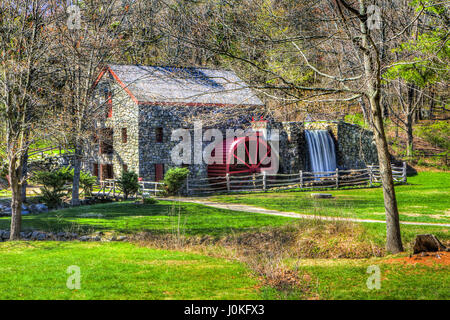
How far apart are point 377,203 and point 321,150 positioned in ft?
34.4

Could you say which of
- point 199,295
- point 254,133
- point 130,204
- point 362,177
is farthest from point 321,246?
point 362,177

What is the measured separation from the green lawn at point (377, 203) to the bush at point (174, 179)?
209 centimetres

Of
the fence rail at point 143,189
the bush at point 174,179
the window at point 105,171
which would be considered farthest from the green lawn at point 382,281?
the window at point 105,171

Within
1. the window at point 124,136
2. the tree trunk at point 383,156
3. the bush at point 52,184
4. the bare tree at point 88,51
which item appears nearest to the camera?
the tree trunk at point 383,156

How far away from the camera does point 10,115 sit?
397 inches

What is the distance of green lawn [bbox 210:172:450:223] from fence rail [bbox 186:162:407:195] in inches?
53.5

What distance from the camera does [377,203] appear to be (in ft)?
53.5

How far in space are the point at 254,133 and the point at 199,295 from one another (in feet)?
62.3

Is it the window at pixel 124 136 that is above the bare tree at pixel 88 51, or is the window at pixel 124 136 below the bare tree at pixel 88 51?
below

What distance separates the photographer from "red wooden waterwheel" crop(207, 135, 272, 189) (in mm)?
24016

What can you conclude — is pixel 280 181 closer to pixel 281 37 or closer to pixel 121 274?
pixel 281 37

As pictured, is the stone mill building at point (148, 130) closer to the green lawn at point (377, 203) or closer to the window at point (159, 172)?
the window at point (159, 172)

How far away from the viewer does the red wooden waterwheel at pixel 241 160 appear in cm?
2402
